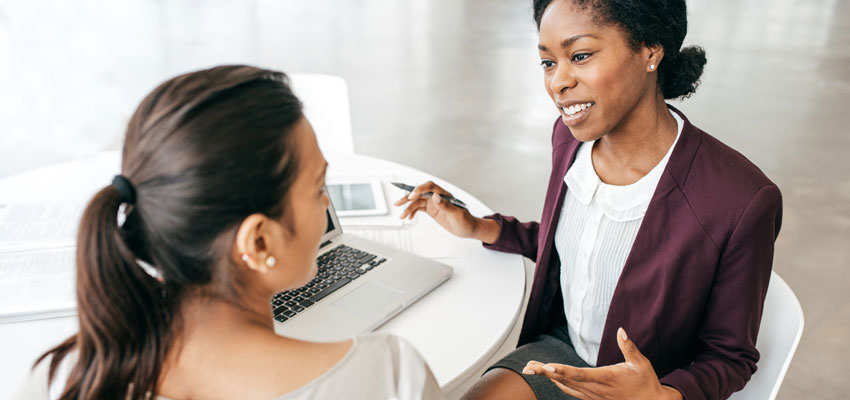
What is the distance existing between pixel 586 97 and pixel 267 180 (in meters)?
0.79

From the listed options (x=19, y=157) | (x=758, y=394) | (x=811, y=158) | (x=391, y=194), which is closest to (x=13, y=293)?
(x=391, y=194)

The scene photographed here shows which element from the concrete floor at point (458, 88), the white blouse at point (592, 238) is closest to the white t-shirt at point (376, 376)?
the white blouse at point (592, 238)

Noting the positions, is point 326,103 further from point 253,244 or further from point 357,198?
point 253,244

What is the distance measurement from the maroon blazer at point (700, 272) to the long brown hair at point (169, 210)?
0.83 meters

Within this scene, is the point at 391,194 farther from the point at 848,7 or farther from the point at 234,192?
the point at 848,7

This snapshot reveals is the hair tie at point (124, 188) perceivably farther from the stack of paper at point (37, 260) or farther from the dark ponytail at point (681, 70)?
the dark ponytail at point (681, 70)

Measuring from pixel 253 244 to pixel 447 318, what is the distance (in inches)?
23.7

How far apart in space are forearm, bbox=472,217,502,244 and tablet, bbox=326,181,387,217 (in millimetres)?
257

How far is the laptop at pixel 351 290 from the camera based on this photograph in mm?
1209

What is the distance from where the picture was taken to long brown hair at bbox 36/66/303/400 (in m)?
0.70

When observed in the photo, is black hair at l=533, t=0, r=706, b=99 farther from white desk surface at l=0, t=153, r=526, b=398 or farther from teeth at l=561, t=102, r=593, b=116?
white desk surface at l=0, t=153, r=526, b=398

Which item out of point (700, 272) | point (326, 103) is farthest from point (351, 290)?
point (326, 103)

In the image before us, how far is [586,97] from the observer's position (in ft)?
4.35

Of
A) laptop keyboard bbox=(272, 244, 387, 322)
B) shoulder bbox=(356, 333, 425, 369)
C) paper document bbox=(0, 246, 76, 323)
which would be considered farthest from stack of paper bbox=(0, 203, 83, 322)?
shoulder bbox=(356, 333, 425, 369)
